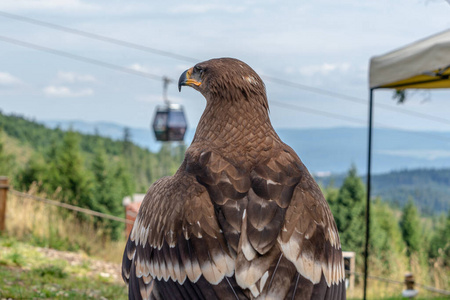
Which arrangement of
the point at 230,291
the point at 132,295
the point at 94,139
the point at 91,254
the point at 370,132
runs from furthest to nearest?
1. the point at 94,139
2. the point at 91,254
3. the point at 370,132
4. the point at 132,295
5. the point at 230,291

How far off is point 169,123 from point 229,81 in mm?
14348

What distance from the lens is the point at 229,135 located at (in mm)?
3014

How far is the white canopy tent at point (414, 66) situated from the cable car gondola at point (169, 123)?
10781 mm

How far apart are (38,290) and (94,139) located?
4099cm

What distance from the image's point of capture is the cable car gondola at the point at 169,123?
17.4 m

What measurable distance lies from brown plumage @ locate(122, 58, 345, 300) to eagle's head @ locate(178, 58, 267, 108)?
0.04ft

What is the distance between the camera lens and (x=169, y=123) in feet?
57.1

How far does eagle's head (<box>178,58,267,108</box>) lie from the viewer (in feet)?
10.3

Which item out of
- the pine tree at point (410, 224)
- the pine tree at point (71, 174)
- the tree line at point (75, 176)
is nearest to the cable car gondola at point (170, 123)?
the tree line at point (75, 176)

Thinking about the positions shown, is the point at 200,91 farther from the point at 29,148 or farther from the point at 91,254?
the point at 29,148

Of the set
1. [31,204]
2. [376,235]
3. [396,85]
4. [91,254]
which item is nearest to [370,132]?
[396,85]

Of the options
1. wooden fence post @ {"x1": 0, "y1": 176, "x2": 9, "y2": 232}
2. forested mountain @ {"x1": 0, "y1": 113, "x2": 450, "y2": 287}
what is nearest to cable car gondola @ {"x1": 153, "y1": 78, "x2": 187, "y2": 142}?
forested mountain @ {"x1": 0, "y1": 113, "x2": 450, "y2": 287}

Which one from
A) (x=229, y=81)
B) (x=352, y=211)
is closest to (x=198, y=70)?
(x=229, y=81)

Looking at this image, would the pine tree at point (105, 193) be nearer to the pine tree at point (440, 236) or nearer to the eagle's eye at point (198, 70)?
the pine tree at point (440, 236)
